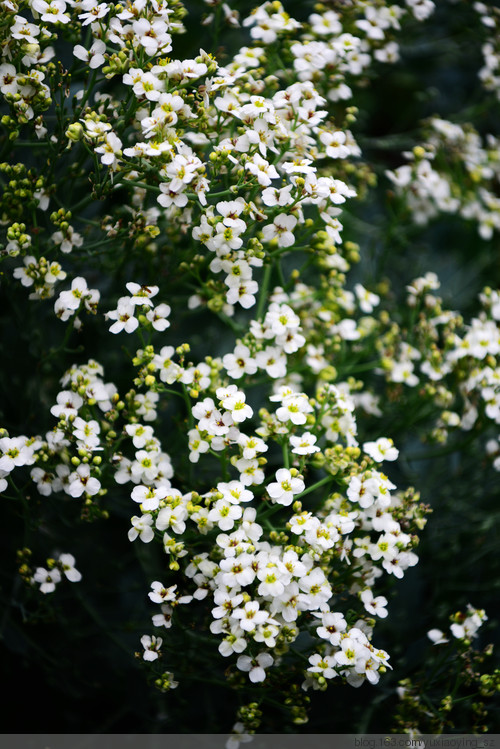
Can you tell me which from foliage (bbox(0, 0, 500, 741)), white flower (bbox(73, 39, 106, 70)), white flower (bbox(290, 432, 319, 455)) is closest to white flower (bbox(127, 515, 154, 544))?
foliage (bbox(0, 0, 500, 741))

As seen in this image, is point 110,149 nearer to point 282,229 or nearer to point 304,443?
point 282,229

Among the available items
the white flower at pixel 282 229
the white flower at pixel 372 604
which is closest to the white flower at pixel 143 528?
the white flower at pixel 372 604

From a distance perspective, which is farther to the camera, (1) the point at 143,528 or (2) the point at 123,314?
(2) the point at 123,314

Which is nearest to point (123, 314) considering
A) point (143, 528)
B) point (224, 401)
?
point (224, 401)

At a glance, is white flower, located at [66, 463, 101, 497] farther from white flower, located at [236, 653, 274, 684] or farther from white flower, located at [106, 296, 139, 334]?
white flower, located at [236, 653, 274, 684]

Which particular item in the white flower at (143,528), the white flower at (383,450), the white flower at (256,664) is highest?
the white flower at (383,450)

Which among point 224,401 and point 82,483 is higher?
point 224,401

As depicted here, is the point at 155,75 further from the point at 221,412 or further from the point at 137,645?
the point at 137,645

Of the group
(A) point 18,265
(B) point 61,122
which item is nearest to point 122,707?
(A) point 18,265

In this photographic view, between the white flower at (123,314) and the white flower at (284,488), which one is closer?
the white flower at (284,488)

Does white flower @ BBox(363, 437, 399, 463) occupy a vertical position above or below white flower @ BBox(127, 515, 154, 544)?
above

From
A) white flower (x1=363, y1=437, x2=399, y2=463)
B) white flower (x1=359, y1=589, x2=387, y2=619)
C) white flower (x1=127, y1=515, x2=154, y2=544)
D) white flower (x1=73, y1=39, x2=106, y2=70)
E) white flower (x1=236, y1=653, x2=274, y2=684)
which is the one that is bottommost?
white flower (x1=236, y1=653, x2=274, y2=684)

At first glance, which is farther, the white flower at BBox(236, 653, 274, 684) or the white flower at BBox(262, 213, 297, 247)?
the white flower at BBox(262, 213, 297, 247)

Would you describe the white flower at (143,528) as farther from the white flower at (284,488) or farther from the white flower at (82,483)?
the white flower at (284,488)
